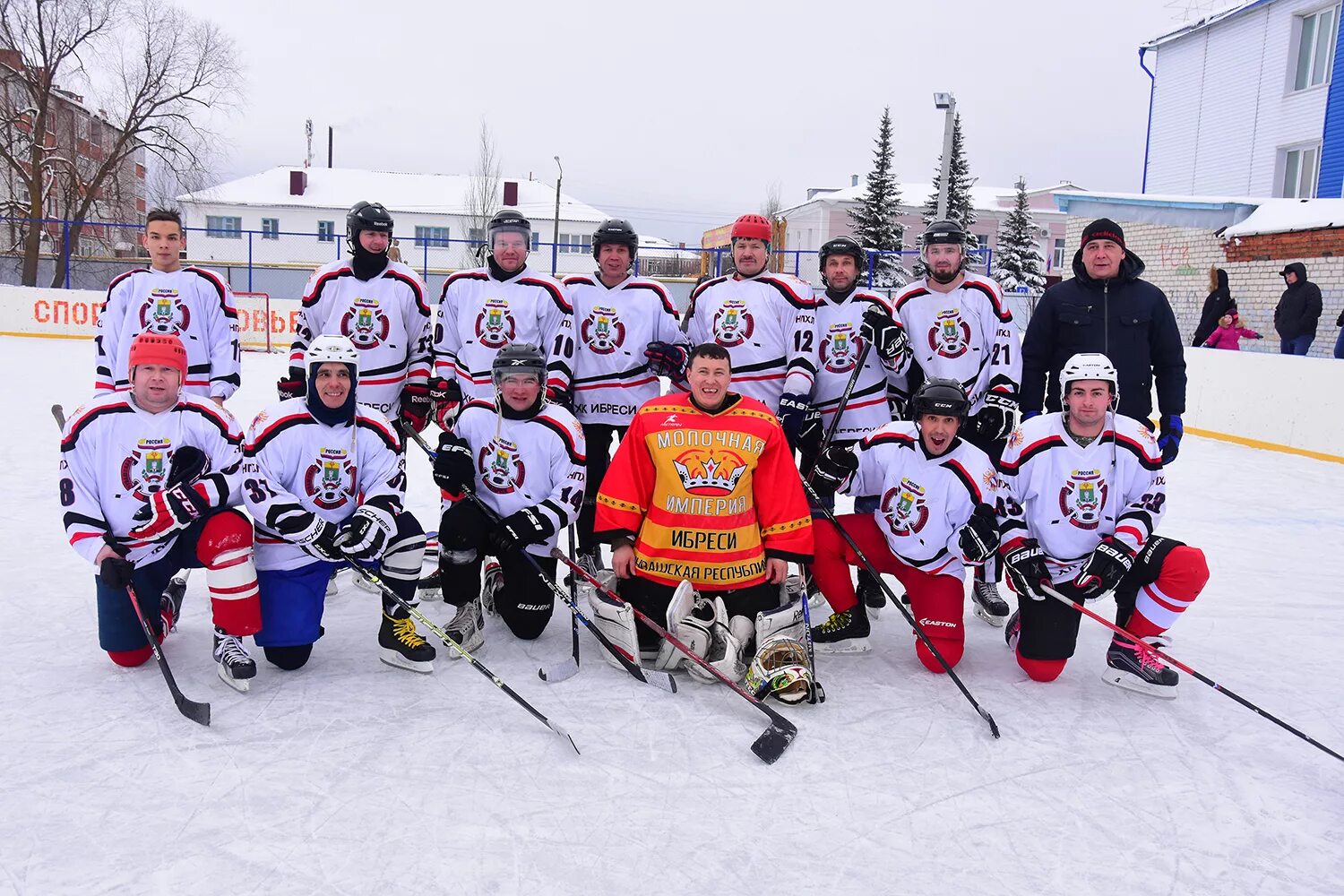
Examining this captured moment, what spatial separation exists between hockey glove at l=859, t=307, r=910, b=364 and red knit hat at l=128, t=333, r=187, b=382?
2188 mm

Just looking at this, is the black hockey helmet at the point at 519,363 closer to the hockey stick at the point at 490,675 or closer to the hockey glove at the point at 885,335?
the hockey stick at the point at 490,675

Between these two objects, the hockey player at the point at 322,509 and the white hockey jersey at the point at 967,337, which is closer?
the hockey player at the point at 322,509

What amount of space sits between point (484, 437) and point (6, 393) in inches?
272

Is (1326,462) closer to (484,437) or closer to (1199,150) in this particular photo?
(484,437)

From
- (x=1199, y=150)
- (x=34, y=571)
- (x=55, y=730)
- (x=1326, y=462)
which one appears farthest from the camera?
(x=1199, y=150)

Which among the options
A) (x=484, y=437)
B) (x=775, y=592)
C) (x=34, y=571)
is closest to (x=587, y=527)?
(x=484, y=437)

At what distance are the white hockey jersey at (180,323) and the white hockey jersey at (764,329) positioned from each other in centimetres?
184

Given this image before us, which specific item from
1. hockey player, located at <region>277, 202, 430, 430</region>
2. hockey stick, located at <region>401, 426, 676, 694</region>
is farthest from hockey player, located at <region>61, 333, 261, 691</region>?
hockey player, located at <region>277, 202, 430, 430</region>

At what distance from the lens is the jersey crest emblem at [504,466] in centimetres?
310

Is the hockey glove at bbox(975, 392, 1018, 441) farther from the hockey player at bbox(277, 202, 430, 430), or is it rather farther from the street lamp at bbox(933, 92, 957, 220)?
the street lamp at bbox(933, 92, 957, 220)

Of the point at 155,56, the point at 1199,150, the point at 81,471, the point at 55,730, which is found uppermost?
the point at 155,56

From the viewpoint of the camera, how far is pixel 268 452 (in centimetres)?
276

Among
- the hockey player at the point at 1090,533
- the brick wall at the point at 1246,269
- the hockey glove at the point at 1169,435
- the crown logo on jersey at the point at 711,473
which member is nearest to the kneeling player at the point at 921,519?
the hockey player at the point at 1090,533

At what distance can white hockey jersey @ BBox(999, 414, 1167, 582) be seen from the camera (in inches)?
114
